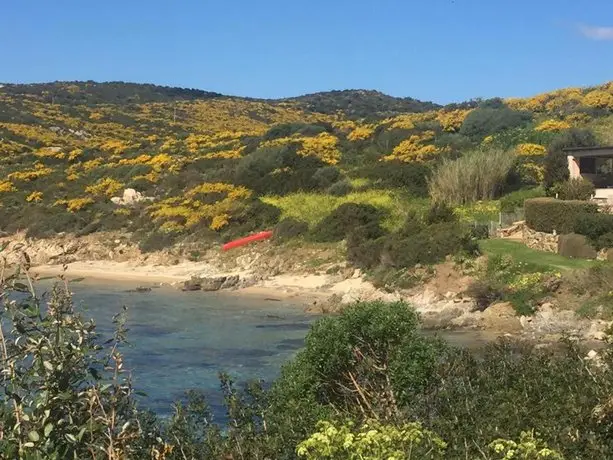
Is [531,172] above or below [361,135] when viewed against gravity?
below

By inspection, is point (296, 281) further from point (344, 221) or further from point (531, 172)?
point (531, 172)

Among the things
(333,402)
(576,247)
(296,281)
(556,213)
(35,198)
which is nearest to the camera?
(333,402)

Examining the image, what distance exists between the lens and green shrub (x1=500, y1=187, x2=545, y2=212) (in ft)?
120

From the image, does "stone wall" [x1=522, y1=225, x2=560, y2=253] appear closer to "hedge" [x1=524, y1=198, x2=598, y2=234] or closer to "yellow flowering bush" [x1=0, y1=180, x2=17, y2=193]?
"hedge" [x1=524, y1=198, x2=598, y2=234]

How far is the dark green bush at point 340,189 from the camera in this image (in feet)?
148

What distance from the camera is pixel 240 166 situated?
5269cm

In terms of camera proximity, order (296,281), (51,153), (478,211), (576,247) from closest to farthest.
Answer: (576,247), (296,281), (478,211), (51,153)

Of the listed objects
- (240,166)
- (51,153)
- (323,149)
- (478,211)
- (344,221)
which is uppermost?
(51,153)

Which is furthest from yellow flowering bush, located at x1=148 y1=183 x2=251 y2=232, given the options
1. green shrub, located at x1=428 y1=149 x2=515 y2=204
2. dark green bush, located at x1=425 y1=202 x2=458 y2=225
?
dark green bush, located at x1=425 y1=202 x2=458 y2=225

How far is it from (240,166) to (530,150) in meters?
19.4

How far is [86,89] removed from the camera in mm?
151125

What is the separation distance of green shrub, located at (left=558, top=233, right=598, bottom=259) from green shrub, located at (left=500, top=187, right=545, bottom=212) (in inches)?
298

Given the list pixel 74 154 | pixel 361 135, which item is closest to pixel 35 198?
pixel 74 154

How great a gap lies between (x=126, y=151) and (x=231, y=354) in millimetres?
57296
